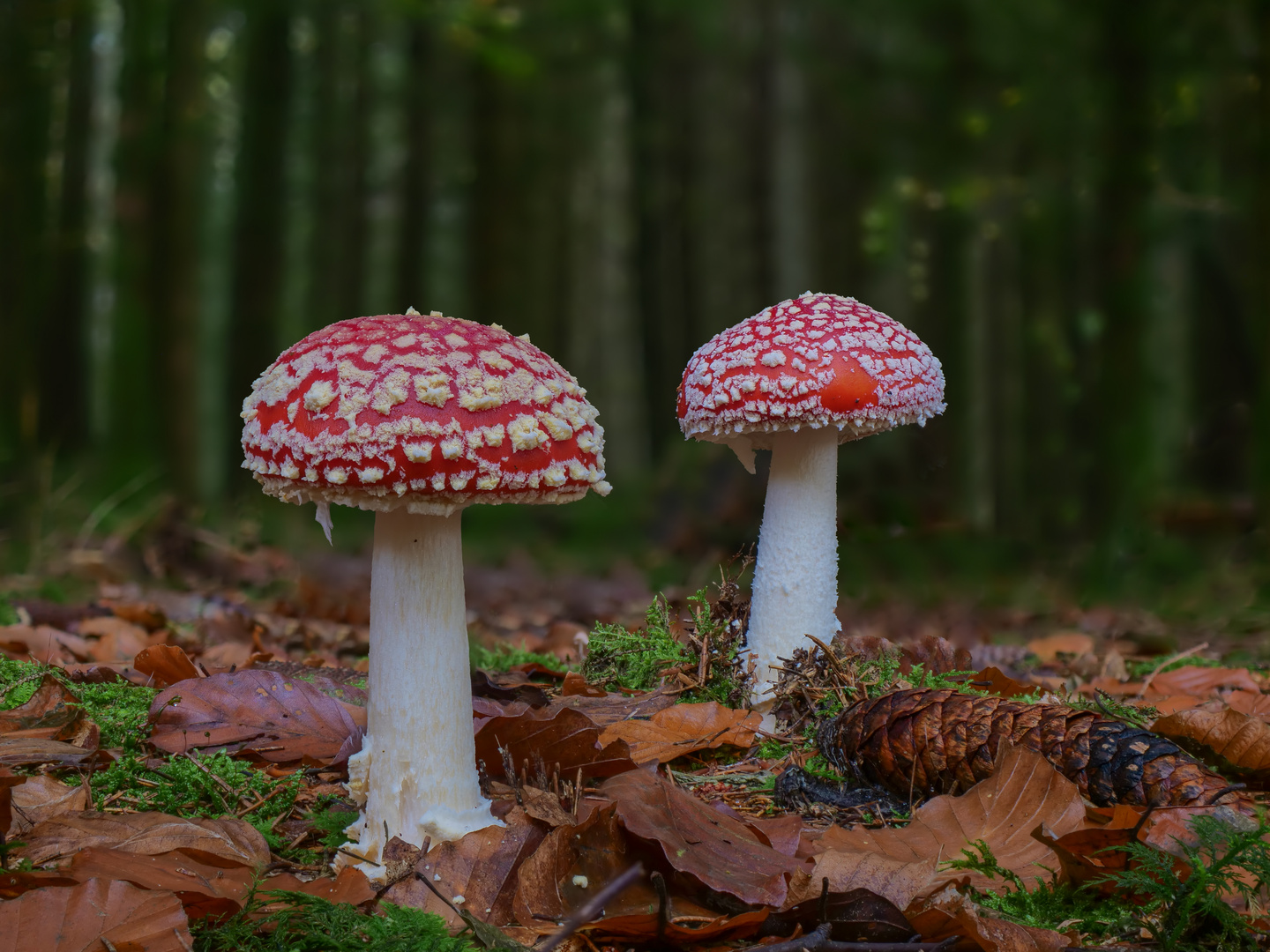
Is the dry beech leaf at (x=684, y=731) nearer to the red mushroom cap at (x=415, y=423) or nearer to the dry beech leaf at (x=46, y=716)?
the red mushroom cap at (x=415, y=423)

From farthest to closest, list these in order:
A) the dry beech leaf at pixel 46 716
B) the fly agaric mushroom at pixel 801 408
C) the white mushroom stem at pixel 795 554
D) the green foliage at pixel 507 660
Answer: the green foliage at pixel 507 660 → the white mushroom stem at pixel 795 554 → the fly agaric mushroom at pixel 801 408 → the dry beech leaf at pixel 46 716

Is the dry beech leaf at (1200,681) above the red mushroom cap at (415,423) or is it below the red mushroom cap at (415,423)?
below

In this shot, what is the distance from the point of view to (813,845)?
192 cm

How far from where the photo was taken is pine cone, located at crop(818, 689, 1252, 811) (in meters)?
1.96

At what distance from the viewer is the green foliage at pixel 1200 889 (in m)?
1.48

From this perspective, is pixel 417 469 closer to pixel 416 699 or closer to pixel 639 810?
pixel 416 699

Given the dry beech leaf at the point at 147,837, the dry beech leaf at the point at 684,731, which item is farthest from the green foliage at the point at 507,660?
the dry beech leaf at the point at 147,837

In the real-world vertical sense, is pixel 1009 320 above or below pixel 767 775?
above

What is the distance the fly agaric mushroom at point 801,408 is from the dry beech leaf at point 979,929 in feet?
4.27

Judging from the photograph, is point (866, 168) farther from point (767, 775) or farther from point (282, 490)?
point (282, 490)

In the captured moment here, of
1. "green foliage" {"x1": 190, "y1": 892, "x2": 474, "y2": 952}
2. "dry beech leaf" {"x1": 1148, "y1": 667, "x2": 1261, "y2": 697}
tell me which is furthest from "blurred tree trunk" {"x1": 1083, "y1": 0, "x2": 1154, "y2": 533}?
"green foliage" {"x1": 190, "y1": 892, "x2": 474, "y2": 952}

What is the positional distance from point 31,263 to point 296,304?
513 centimetres

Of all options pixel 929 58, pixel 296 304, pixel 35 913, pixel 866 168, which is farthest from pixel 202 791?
pixel 296 304

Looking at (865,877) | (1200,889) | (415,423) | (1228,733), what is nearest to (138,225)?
(415,423)
